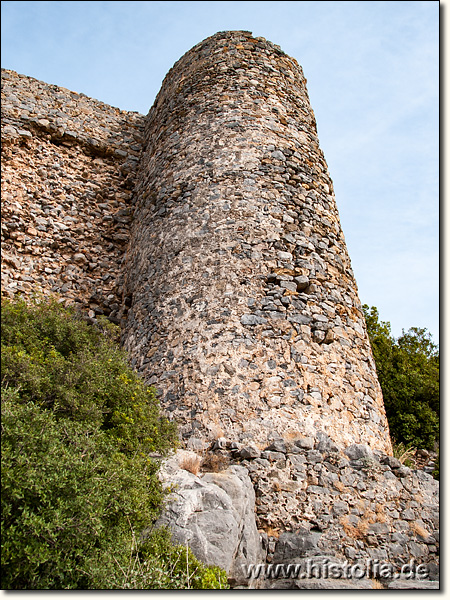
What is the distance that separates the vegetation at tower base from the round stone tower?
2.84ft

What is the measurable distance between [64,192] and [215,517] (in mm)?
5749

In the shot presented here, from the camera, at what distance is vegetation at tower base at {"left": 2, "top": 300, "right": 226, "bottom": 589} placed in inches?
106

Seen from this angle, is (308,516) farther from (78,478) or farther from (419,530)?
(78,478)

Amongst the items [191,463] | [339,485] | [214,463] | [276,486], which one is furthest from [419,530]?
[191,463]

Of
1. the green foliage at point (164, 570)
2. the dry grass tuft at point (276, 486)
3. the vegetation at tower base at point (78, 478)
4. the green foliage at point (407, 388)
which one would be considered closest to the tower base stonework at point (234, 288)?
the dry grass tuft at point (276, 486)

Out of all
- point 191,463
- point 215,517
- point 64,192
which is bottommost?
point 215,517

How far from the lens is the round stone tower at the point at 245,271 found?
4.54 m

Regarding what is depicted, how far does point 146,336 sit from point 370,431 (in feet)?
8.14

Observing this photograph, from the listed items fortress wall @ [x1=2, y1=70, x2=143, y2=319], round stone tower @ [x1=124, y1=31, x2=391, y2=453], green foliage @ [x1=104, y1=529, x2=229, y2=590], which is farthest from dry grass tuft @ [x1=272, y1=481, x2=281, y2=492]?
fortress wall @ [x1=2, y1=70, x2=143, y2=319]

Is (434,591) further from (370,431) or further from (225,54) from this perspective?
(225,54)

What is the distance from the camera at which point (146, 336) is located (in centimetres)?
546

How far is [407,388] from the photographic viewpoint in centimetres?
852

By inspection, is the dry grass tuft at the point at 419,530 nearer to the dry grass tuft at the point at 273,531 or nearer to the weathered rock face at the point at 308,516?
the weathered rock face at the point at 308,516

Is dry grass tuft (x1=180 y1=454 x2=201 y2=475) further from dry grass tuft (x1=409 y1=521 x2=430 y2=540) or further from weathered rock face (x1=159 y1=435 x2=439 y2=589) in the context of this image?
dry grass tuft (x1=409 y1=521 x2=430 y2=540)
